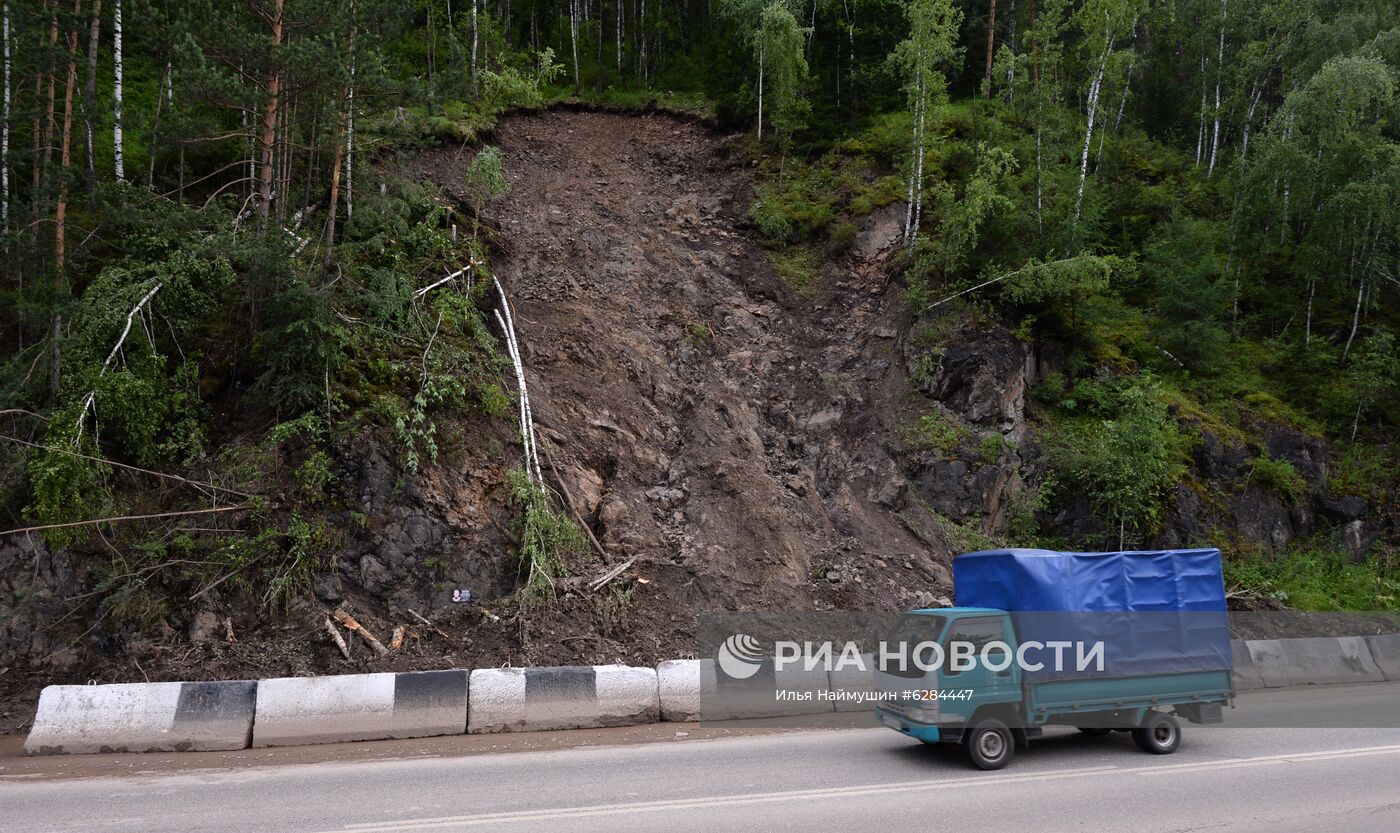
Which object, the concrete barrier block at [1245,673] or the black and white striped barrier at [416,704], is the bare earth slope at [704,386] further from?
the concrete barrier block at [1245,673]

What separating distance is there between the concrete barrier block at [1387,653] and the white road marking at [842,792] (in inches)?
278

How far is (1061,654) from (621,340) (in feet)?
36.7

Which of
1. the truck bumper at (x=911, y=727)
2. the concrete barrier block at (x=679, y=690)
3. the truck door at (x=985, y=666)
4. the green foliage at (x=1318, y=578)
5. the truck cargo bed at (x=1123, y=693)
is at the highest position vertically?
the truck door at (x=985, y=666)

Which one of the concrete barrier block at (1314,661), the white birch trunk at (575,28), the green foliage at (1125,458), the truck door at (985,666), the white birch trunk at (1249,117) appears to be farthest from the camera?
the white birch trunk at (575,28)

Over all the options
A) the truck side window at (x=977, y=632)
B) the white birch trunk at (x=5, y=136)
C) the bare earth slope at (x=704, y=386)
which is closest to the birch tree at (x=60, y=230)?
the white birch trunk at (x=5, y=136)

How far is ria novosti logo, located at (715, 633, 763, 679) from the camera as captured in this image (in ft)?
35.3

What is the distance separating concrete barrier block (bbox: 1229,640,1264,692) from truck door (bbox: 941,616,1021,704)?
822 cm

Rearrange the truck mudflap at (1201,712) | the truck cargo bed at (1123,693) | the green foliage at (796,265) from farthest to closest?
the green foliage at (796,265) < the truck mudflap at (1201,712) < the truck cargo bed at (1123,693)

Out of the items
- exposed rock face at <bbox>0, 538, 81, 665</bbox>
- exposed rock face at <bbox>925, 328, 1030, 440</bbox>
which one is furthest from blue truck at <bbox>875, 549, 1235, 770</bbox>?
exposed rock face at <bbox>0, 538, 81, 665</bbox>

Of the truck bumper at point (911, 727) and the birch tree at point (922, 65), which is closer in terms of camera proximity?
the truck bumper at point (911, 727)

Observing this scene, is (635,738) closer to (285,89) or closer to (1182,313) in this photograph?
(285,89)

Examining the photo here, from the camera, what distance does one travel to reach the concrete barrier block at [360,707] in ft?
29.1

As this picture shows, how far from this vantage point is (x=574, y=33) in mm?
34156

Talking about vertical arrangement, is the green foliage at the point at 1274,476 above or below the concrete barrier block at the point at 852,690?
above
